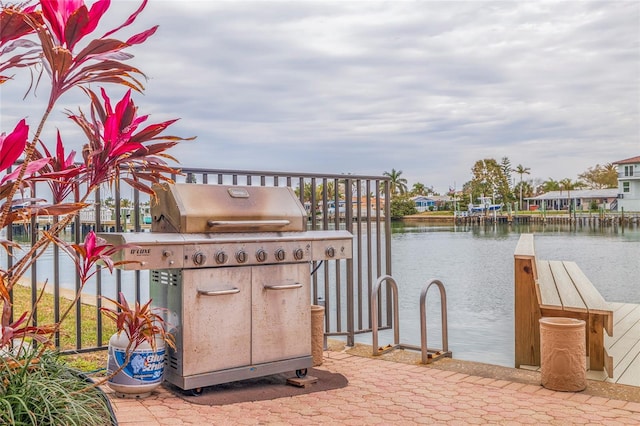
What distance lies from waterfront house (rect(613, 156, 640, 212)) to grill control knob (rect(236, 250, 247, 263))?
7242 centimetres

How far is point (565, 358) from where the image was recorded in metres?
3.81

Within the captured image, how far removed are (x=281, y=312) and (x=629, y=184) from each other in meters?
75.3

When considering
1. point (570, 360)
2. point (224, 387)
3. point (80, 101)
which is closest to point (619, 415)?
point (570, 360)

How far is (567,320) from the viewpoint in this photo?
4.06 m

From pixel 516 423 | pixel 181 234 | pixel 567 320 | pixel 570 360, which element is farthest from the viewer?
pixel 567 320

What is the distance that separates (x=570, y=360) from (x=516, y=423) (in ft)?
2.70

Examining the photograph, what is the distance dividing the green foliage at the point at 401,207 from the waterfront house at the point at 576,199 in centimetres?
1951

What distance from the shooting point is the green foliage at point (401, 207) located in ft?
228

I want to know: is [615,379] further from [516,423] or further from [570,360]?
[516,423]

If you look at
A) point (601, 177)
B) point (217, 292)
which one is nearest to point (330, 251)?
point (217, 292)

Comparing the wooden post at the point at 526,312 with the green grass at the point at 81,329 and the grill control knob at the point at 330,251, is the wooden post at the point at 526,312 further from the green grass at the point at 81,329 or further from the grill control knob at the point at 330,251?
the green grass at the point at 81,329

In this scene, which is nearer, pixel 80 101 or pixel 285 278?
pixel 80 101

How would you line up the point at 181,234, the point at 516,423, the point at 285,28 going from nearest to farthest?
the point at 516,423 → the point at 181,234 → the point at 285,28

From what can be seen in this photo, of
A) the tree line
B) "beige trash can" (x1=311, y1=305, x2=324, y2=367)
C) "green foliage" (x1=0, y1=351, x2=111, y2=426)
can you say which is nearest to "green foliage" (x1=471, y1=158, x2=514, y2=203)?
the tree line
